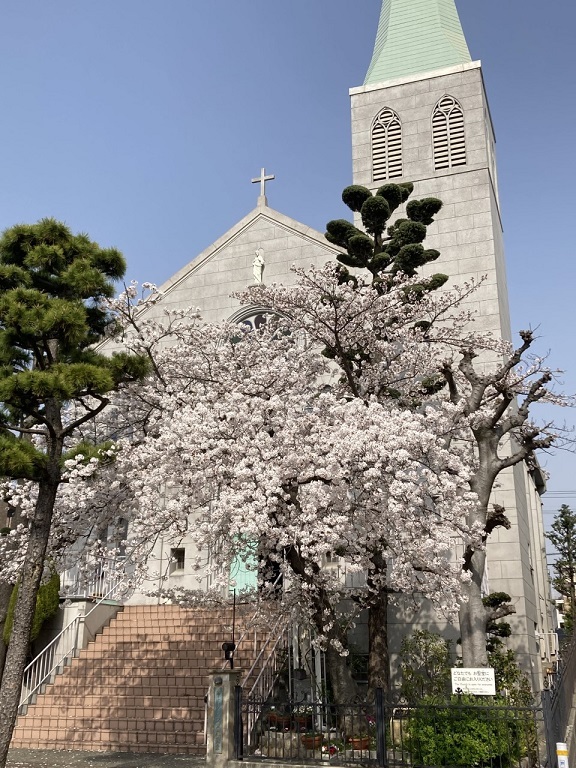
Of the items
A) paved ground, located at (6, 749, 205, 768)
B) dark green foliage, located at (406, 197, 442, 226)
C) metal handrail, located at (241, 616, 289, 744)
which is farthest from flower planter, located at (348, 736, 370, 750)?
dark green foliage, located at (406, 197, 442, 226)

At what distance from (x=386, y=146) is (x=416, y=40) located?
12.7ft

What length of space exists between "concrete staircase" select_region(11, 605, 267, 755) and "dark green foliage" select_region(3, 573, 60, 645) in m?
1.24

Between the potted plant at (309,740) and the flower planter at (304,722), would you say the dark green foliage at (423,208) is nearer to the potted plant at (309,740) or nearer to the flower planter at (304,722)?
the flower planter at (304,722)

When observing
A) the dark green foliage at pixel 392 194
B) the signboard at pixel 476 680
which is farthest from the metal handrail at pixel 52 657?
the dark green foliage at pixel 392 194

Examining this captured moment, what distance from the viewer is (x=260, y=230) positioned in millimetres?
19422

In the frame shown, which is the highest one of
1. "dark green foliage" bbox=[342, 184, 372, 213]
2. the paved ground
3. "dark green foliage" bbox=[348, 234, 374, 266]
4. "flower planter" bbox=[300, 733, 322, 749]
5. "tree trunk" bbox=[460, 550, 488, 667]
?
"dark green foliage" bbox=[342, 184, 372, 213]

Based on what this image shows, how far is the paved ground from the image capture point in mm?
11070

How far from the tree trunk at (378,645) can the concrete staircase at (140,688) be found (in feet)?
7.38

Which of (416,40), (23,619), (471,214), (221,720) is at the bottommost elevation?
(221,720)

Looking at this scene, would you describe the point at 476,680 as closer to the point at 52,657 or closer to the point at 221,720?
the point at 221,720

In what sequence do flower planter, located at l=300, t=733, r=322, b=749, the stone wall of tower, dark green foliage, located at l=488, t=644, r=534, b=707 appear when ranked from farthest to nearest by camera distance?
the stone wall of tower < dark green foliage, located at l=488, t=644, r=534, b=707 < flower planter, located at l=300, t=733, r=322, b=749

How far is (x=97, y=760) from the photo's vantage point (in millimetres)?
11539

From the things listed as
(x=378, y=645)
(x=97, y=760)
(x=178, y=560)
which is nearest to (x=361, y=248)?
(x=378, y=645)

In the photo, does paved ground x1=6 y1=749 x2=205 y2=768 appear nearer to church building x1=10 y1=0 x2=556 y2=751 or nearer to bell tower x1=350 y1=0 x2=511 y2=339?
church building x1=10 y1=0 x2=556 y2=751
